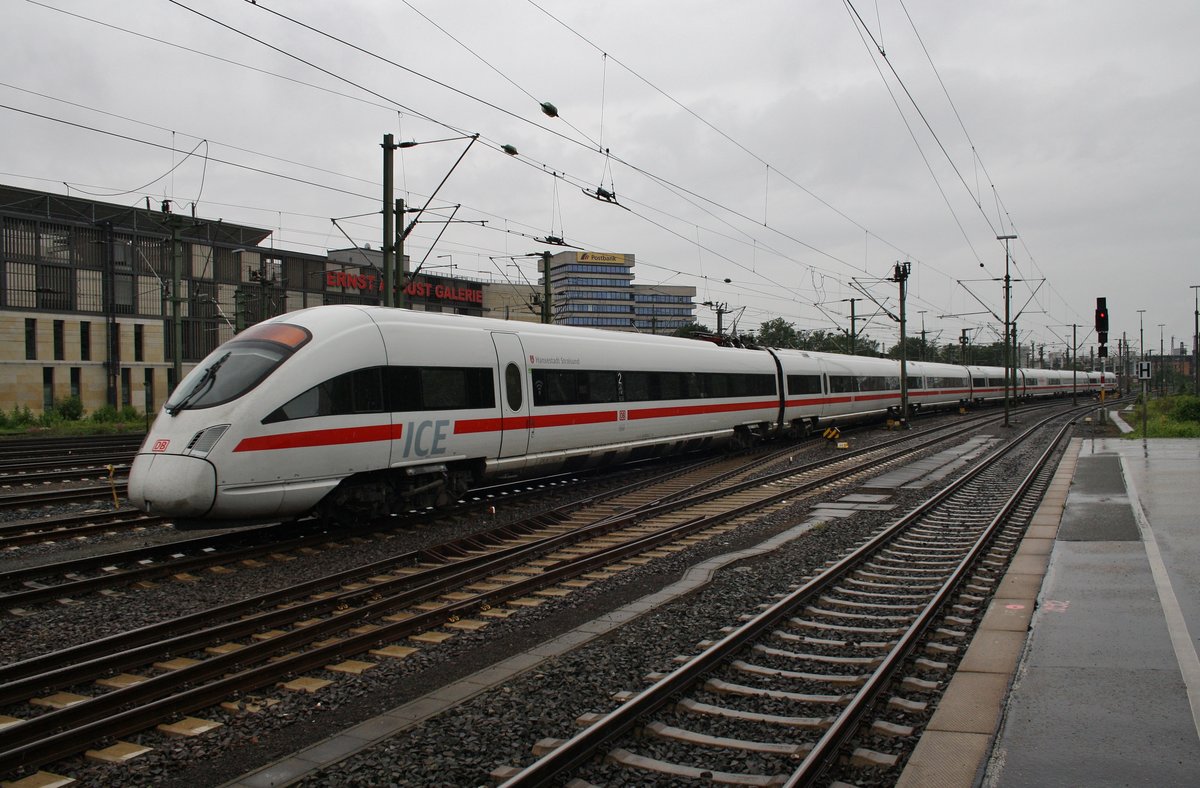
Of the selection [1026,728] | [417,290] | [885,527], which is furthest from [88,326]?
[1026,728]

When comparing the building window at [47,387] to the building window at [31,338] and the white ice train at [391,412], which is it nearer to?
the building window at [31,338]

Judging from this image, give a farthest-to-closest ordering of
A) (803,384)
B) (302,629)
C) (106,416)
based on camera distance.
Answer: (106,416) → (803,384) → (302,629)

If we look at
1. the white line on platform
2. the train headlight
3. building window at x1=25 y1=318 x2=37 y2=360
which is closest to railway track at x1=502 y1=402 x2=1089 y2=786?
the white line on platform

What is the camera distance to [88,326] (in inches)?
1939

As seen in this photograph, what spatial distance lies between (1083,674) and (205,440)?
866 centimetres

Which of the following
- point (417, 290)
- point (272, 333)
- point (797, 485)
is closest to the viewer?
point (272, 333)

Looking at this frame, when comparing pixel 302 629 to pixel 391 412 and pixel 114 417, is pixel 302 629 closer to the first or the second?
pixel 391 412

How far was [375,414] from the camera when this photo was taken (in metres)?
11.3

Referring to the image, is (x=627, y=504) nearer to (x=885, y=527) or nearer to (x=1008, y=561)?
(x=885, y=527)

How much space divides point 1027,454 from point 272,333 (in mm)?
20466

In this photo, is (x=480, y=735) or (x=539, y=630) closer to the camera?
(x=480, y=735)

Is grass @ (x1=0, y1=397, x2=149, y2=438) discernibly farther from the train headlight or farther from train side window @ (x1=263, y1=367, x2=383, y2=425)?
the train headlight

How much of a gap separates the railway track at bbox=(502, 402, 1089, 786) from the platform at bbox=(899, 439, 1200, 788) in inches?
10.8

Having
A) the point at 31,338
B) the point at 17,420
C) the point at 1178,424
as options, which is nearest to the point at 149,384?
the point at 31,338
